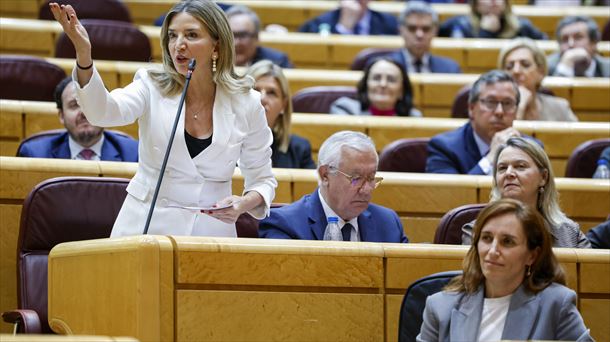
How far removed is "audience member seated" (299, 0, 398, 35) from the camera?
5.55 metres

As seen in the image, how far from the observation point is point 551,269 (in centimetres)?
228

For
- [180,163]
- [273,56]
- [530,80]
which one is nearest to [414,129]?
[530,80]

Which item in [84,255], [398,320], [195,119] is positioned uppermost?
[195,119]

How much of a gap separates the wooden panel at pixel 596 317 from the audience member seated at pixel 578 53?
103 inches

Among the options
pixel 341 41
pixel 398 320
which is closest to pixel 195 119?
pixel 398 320

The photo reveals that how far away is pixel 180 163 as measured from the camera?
95.9 inches

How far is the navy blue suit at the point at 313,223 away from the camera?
9.05 ft

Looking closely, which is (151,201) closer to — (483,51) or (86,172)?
(86,172)

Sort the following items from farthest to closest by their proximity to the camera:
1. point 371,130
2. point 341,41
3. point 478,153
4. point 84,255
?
point 341,41 < point 371,130 < point 478,153 < point 84,255

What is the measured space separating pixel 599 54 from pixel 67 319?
3650 mm

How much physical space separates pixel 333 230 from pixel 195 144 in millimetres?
473

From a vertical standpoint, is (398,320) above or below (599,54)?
below

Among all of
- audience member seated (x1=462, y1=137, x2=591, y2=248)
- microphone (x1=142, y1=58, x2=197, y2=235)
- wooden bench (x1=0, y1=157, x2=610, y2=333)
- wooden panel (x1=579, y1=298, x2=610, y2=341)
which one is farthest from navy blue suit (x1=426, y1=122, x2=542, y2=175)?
microphone (x1=142, y1=58, x2=197, y2=235)

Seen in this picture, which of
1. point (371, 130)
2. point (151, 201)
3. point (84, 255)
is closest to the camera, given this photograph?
point (84, 255)
